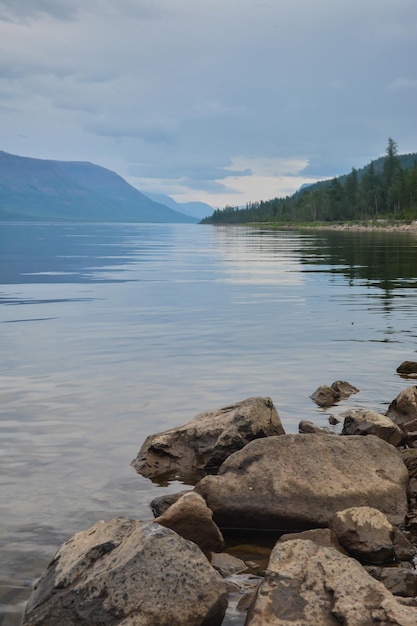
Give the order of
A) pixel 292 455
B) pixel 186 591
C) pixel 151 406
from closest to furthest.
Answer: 1. pixel 186 591
2. pixel 292 455
3. pixel 151 406

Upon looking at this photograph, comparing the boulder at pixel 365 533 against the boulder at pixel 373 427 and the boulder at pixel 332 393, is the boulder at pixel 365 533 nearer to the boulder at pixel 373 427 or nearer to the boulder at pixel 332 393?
the boulder at pixel 373 427

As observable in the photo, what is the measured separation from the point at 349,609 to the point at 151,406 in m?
10.5

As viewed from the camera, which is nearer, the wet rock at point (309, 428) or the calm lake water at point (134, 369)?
the calm lake water at point (134, 369)

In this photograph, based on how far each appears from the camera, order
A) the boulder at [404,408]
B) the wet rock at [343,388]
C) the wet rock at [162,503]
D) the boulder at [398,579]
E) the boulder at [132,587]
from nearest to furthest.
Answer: the boulder at [132,587] < the boulder at [398,579] < the wet rock at [162,503] < the boulder at [404,408] < the wet rock at [343,388]

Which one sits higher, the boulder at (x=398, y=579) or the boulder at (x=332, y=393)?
the boulder at (x=398, y=579)

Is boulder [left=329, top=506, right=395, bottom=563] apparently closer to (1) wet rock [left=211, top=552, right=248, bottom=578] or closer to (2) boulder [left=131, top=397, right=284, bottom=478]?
(1) wet rock [left=211, top=552, right=248, bottom=578]

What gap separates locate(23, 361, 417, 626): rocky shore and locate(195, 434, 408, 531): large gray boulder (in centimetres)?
2

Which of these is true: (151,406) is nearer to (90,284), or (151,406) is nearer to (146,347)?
(146,347)

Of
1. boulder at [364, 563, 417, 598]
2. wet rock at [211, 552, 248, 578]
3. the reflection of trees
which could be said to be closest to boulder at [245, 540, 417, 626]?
boulder at [364, 563, 417, 598]

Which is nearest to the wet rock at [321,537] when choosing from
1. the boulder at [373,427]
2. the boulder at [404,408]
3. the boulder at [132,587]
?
the boulder at [132,587]

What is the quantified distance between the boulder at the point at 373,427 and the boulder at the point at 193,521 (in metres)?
4.65

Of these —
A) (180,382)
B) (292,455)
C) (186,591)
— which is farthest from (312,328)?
(186,591)

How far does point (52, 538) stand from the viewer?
33.0ft

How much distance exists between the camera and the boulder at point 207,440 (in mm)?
12914
